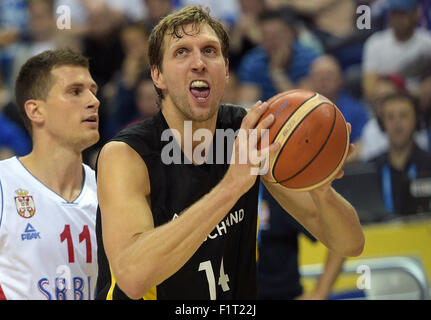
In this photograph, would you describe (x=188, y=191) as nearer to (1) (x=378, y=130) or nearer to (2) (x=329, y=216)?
(2) (x=329, y=216)

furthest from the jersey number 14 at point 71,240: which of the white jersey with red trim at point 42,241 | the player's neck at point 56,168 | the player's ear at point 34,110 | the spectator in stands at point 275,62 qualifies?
the spectator in stands at point 275,62

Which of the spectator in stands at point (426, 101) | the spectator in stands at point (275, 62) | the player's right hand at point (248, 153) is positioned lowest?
the player's right hand at point (248, 153)

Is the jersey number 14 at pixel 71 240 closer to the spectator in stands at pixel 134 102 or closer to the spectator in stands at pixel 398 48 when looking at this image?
the spectator in stands at pixel 134 102

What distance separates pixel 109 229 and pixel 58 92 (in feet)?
4.92

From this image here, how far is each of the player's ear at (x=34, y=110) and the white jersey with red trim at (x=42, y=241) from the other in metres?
0.29

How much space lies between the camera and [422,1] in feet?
23.6

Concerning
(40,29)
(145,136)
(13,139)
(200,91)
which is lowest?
(145,136)

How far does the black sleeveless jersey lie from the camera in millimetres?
3098

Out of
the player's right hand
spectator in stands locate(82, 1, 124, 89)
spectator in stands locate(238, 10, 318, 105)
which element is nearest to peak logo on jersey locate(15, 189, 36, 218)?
the player's right hand

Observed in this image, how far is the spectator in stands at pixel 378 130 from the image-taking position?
670 centimetres

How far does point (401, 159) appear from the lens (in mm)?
6383

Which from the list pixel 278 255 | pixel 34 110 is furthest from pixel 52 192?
pixel 278 255

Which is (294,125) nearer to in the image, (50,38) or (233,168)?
(233,168)

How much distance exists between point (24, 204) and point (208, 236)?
4.12 ft
